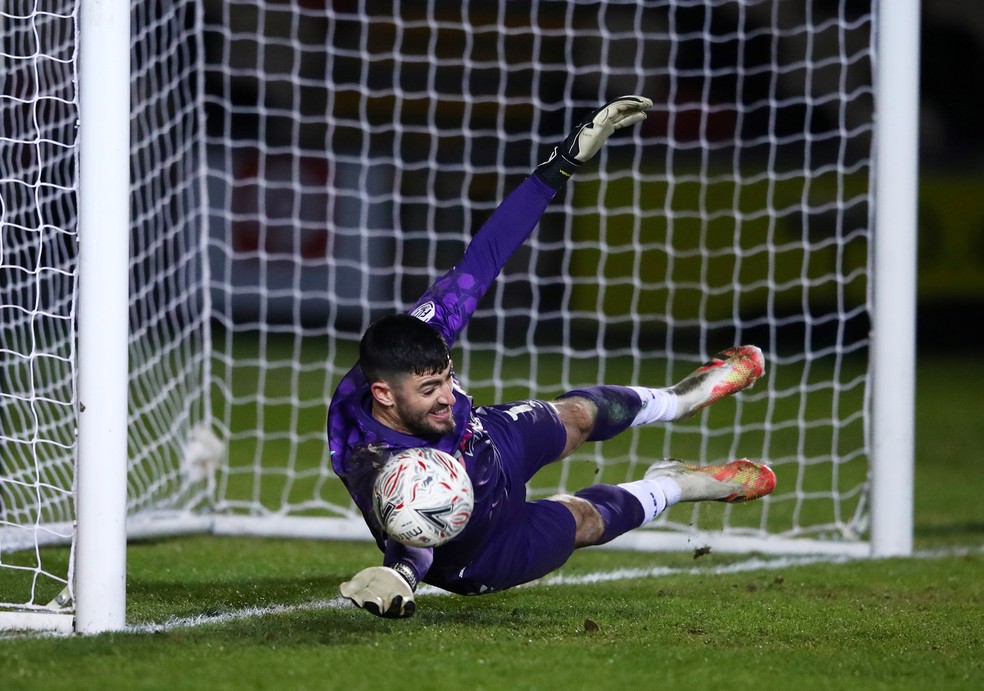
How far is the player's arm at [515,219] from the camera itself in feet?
14.3

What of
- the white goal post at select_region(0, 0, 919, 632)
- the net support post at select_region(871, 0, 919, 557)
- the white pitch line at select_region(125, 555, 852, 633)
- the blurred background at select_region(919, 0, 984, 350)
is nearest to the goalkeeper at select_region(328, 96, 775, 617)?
the white pitch line at select_region(125, 555, 852, 633)

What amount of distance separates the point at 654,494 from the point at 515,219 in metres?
1.05

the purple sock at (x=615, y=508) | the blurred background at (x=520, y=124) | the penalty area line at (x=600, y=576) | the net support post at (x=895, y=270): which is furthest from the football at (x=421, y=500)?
the blurred background at (x=520, y=124)

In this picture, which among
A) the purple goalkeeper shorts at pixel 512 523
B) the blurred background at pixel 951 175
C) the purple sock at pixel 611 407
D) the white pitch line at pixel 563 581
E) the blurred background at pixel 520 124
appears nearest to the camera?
the purple goalkeeper shorts at pixel 512 523

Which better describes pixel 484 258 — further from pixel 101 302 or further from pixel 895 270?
pixel 895 270

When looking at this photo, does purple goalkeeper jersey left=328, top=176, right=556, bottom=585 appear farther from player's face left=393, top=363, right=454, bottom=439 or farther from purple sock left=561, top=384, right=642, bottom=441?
purple sock left=561, top=384, right=642, bottom=441

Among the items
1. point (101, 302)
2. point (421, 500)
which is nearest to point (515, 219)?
point (421, 500)

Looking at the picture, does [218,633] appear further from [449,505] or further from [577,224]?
[577,224]

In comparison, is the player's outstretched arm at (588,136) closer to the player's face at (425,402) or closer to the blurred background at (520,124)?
the player's face at (425,402)

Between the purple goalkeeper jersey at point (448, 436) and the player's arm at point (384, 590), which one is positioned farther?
the purple goalkeeper jersey at point (448, 436)

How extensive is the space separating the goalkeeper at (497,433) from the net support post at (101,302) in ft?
2.20

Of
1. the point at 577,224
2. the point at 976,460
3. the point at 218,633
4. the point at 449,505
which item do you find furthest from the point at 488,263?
the point at 577,224

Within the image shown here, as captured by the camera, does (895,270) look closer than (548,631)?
No

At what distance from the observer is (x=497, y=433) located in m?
4.23
